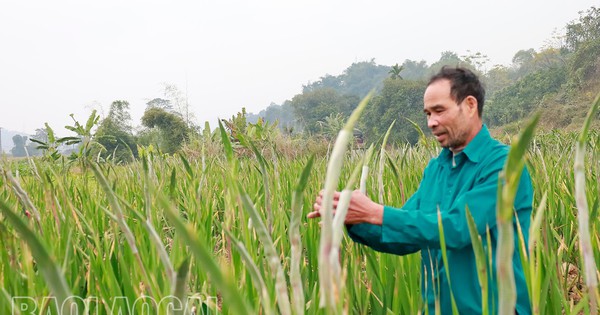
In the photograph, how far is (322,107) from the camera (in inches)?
1882

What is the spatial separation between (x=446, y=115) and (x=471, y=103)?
10 centimetres

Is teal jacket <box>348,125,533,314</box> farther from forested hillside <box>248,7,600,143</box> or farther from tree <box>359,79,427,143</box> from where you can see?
tree <box>359,79,427,143</box>

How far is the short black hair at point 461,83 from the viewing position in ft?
4.06

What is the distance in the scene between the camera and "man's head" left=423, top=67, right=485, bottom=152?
1230 mm

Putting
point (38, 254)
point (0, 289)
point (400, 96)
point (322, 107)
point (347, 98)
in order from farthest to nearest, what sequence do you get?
point (347, 98) → point (322, 107) → point (400, 96) → point (0, 289) → point (38, 254)

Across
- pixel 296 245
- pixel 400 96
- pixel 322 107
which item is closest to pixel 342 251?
pixel 296 245

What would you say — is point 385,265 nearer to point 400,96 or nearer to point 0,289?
point 0,289

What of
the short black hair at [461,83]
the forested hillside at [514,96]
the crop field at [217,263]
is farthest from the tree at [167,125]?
the short black hair at [461,83]

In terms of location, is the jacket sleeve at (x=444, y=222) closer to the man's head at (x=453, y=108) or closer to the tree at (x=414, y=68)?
the man's head at (x=453, y=108)

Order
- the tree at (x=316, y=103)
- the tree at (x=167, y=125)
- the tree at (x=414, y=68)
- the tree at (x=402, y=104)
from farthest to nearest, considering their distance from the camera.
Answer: the tree at (x=414, y=68), the tree at (x=316, y=103), the tree at (x=402, y=104), the tree at (x=167, y=125)

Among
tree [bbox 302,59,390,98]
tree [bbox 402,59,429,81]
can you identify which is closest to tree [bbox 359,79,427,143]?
tree [bbox 402,59,429,81]

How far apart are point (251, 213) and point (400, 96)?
106ft

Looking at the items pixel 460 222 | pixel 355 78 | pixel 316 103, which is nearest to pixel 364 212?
pixel 460 222

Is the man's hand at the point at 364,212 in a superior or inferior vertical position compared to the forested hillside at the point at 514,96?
inferior
